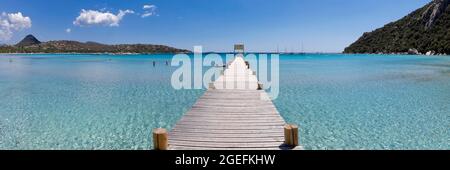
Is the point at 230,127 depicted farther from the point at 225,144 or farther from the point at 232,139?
the point at 225,144

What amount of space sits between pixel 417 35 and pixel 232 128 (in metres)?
148

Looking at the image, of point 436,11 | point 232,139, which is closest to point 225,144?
point 232,139

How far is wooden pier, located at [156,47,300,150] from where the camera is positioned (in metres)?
7.70

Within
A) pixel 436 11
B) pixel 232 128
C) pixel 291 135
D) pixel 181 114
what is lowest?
pixel 181 114

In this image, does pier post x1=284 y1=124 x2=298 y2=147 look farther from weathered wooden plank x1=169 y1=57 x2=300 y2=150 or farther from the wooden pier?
weathered wooden plank x1=169 y1=57 x2=300 y2=150

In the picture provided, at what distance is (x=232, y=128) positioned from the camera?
9289 millimetres

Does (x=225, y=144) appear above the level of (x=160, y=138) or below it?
below

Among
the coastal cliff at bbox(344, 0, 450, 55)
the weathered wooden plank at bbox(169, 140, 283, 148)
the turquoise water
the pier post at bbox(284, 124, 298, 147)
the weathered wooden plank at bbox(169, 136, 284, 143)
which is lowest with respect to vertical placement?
the turquoise water

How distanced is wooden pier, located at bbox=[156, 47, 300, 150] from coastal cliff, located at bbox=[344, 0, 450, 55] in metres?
115

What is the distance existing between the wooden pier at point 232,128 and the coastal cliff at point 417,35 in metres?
115

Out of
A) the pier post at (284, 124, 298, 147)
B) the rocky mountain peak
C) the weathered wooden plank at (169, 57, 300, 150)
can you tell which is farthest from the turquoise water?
the rocky mountain peak

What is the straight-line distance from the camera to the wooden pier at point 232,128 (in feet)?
25.2
